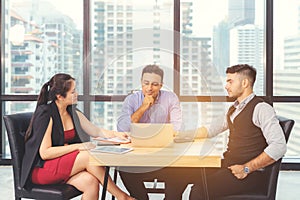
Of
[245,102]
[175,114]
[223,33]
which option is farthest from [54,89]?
[223,33]

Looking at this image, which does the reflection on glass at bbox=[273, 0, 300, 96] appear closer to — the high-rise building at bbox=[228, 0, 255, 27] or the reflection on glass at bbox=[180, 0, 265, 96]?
the reflection on glass at bbox=[180, 0, 265, 96]

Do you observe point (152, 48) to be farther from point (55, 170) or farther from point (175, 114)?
point (55, 170)

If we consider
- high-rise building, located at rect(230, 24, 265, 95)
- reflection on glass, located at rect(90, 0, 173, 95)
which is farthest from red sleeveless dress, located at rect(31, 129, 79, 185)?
high-rise building, located at rect(230, 24, 265, 95)

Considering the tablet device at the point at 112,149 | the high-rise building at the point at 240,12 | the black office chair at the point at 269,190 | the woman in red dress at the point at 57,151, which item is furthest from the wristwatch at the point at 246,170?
the high-rise building at the point at 240,12

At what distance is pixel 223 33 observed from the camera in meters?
5.12

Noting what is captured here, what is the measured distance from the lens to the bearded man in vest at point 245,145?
251cm

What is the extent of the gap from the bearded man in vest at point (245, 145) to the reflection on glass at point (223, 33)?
228cm

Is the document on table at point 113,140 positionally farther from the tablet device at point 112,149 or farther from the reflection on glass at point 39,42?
the reflection on glass at point 39,42

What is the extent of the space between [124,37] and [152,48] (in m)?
0.37

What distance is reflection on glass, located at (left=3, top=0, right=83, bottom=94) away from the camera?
5.22m

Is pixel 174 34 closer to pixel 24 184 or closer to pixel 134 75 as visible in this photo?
pixel 134 75

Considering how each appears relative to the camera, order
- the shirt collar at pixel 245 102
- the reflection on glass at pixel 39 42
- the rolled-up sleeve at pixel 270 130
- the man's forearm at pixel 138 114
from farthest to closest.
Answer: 1. the reflection on glass at pixel 39 42
2. the man's forearm at pixel 138 114
3. the shirt collar at pixel 245 102
4. the rolled-up sleeve at pixel 270 130

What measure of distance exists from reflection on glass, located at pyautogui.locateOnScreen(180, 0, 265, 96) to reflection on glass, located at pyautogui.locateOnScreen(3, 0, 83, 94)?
50.3 inches

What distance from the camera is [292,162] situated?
16.6 ft
